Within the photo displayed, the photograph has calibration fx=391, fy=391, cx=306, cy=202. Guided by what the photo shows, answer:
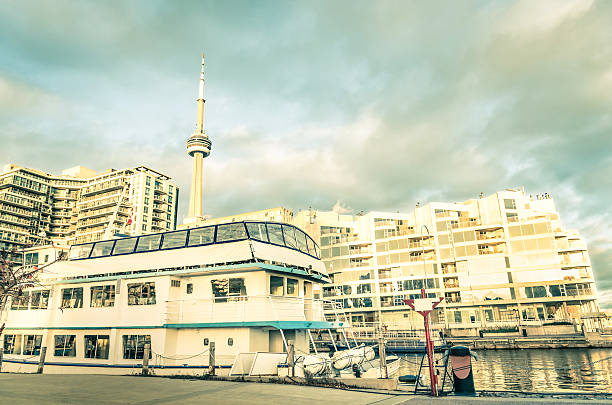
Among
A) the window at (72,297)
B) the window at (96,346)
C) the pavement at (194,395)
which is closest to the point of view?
the pavement at (194,395)

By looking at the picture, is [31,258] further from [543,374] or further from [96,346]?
[543,374]

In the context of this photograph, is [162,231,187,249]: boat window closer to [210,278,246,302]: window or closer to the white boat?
the white boat

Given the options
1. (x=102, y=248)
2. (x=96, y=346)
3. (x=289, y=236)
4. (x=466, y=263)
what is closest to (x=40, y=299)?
(x=102, y=248)

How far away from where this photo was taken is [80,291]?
75.4ft

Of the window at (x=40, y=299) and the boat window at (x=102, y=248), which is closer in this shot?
the boat window at (x=102, y=248)

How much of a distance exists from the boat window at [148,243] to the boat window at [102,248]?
7.37ft

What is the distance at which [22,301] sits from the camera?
25281 millimetres

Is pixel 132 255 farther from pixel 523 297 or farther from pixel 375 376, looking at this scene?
pixel 523 297

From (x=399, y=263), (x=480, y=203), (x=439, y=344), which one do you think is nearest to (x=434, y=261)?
(x=399, y=263)

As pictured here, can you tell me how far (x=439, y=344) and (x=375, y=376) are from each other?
1115 inches

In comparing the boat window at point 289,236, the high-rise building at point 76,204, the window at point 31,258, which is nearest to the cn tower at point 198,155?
the high-rise building at point 76,204

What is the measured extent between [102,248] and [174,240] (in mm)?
5698

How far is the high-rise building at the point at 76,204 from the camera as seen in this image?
104438 millimetres

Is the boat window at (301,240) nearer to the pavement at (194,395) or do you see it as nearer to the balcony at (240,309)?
the balcony at (240,309)
